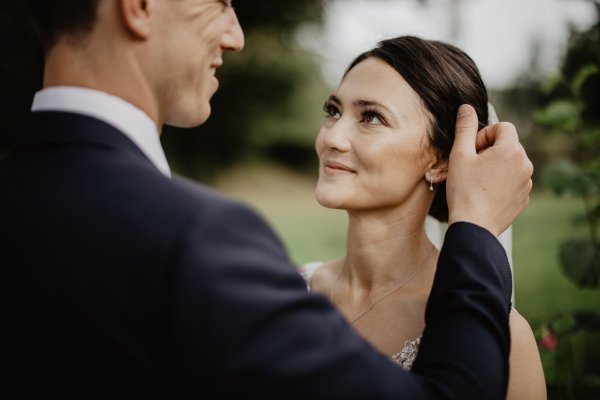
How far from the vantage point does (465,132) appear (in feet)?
6.84

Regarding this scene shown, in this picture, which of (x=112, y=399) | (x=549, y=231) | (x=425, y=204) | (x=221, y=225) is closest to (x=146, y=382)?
(x=112, y=399)

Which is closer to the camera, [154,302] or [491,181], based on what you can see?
[154,302]

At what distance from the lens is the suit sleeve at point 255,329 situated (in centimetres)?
100

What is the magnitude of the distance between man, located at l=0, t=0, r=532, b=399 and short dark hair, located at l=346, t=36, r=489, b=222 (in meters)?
1.29

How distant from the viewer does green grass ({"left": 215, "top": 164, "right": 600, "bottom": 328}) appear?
6.52 meters

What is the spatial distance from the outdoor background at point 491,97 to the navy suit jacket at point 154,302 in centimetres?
199

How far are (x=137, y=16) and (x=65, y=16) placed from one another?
16 cm

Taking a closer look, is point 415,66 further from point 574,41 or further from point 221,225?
point 574,41

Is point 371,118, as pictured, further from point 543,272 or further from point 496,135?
point 543,272

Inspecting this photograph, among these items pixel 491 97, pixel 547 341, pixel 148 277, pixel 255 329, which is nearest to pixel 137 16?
pixel 148 277

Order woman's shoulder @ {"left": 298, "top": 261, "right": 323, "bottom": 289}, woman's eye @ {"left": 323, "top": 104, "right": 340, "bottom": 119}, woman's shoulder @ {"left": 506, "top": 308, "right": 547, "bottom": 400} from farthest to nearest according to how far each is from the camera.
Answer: woman's shoulder @ {"left": 298, "top": 261, "right": 323, "bottom": 289} < woman's eye @ {"left": 323, "top": 104, "right": 340, "bottom": 119} < woman's shoulder @ {"left": 506, "top": 308, "right": 547, "bottom": 400}

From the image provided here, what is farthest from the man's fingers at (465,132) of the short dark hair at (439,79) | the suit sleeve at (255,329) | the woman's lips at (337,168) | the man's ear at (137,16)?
the man's ear at (137,16)

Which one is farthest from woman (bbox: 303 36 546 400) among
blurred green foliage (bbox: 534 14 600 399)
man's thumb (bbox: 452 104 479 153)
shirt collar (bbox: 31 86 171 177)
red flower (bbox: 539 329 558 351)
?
shirt collar (bbox: 31 86 171 177)

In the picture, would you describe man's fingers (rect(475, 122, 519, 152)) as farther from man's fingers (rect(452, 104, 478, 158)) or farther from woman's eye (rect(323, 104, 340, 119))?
woman's eye (rect(323, 104, 340, 119))
